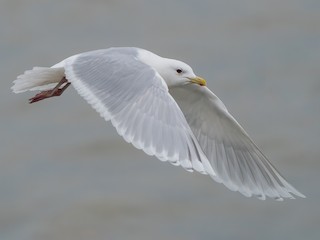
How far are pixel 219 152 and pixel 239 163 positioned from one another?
12 centimetres

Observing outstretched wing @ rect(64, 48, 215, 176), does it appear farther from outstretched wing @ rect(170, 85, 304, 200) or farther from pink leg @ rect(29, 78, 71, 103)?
outstretched wing @ rect(170, 85, 304, 200)

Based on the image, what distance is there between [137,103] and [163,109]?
0.14 meters

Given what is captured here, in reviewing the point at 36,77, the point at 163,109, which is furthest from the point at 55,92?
the point at 163,109

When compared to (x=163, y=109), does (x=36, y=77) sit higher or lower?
higher

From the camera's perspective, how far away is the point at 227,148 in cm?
547

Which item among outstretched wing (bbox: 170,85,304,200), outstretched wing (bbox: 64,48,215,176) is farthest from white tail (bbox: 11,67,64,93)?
outstretched wing (bbox: 170,85,304,200)

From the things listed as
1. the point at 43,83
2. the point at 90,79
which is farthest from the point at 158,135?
the point at 43,83

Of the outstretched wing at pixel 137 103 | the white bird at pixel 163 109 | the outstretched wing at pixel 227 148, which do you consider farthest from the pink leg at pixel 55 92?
the outstretched wing at pixel 227 148

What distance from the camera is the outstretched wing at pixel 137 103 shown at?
14.3 feet

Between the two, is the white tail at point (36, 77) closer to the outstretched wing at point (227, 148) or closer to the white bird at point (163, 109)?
the white bird at point (163, 109)

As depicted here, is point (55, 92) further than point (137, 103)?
Yes

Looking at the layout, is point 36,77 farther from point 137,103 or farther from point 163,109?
point 163,109

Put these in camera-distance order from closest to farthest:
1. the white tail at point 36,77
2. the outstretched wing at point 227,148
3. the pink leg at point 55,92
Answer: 1. the white tail at point 36,77
2. the pink leg at point 55,92
3. the outstretched wing at point 227,148

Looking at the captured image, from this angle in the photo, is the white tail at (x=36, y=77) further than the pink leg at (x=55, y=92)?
No
